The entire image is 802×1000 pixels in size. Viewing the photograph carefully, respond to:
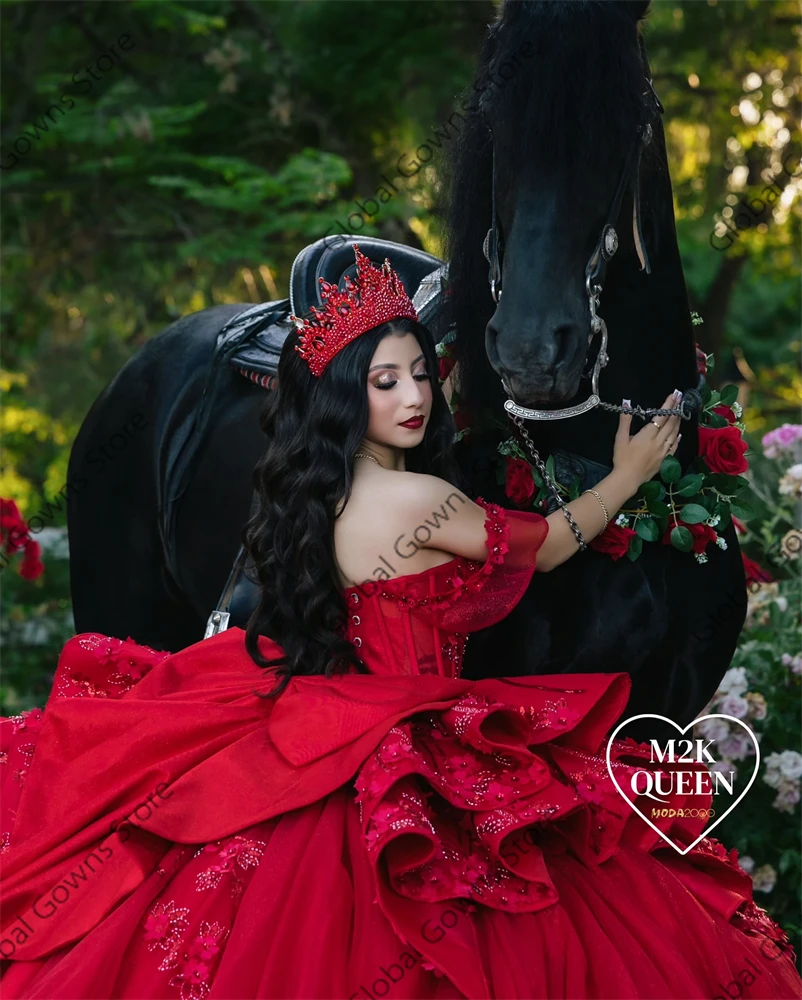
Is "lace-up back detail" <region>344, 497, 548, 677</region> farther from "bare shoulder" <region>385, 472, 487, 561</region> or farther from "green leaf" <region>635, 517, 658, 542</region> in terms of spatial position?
"green leaf" <region>635, 517, 658, 542</region>

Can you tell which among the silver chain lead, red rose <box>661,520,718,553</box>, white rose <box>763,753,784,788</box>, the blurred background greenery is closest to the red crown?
the silver chain lead

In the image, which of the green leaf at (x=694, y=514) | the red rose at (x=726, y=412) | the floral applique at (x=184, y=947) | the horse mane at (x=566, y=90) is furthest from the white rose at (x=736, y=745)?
the floral applique at (x=184, y=947)

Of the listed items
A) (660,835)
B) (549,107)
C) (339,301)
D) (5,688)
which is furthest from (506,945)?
(5,688)

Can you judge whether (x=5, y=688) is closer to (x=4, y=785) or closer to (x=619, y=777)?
(x=4, y=785)

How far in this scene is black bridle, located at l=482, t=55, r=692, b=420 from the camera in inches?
88.1

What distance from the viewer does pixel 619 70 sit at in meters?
2.21

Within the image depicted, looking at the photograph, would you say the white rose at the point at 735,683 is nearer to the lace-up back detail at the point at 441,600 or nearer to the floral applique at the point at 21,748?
the lace-up back detail at the point at 441,600

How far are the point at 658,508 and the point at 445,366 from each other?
573mm

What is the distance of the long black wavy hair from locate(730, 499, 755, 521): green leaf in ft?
2.04

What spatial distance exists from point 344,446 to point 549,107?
775 mm

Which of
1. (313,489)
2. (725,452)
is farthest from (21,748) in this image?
(725,452)

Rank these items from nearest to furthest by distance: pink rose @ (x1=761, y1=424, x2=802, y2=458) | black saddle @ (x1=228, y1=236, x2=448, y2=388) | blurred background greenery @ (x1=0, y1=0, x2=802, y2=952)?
1. black saddle @ (x1=228, y1=236, x2=448, y2=388)
2. pink rose @ (x1=761, y1=424, x2=802, y2=458)
3. blurred background greenery @ (x1=0, y1=0, x2=802, y2=952)

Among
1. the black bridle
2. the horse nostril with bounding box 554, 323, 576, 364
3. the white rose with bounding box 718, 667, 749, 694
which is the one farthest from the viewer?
the white rose with bounding box 718, 667, 749, 694

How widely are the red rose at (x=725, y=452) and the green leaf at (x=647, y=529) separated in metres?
0.22
